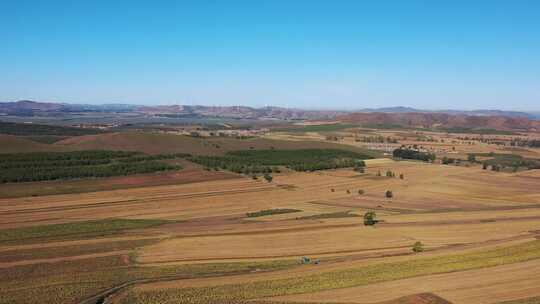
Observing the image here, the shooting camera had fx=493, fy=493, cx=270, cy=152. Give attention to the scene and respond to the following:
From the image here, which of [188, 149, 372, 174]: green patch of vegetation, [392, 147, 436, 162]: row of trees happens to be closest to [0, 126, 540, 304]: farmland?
[188, 149, 372, 174]: green patch of vegetation

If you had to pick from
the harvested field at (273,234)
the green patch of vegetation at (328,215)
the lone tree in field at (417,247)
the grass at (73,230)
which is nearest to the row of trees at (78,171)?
the harvested field at (273,234)

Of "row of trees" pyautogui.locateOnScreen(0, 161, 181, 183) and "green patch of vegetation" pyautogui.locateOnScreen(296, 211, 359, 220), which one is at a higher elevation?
"row of trees" pyautogui.locateOnScreen(0, 161, 181, 183)

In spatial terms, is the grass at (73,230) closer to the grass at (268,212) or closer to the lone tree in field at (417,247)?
the grass at (268,212)

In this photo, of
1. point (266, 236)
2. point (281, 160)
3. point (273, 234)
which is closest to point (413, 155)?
point (281, 160)

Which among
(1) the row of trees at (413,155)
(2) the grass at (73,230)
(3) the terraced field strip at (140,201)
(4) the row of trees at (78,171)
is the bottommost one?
(2) the grass at (73,230)

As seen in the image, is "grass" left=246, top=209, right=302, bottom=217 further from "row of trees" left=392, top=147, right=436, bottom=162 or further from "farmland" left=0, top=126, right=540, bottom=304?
"row of trees" left=392, top=147, right=436, bottom=162

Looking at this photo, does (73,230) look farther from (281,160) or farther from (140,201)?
(281,160)
